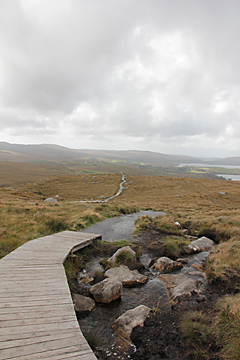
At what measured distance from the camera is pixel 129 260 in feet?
40.2

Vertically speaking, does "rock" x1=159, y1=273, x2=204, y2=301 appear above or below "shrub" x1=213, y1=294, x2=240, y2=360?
below

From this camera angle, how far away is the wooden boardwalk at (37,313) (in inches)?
178

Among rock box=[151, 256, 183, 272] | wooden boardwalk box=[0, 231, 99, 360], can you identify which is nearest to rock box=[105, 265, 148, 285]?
rock box=[151, 256, 183, 272]

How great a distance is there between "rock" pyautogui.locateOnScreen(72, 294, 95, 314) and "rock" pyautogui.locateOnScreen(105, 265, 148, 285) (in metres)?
2.18

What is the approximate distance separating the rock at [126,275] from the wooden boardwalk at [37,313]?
10.1ft

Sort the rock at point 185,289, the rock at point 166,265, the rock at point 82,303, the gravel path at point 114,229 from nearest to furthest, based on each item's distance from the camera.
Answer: the rock at point 82,303, the rock at point 185,289, the rock at point 166,265, the gravel path at point 114,229

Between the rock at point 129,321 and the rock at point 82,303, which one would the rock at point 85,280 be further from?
the rock at point 129,321

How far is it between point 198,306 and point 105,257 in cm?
727

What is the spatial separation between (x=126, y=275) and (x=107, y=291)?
2.13 meters

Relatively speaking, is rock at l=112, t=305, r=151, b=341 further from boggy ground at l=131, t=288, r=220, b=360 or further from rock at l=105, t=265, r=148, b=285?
rock at l=105, t=265, r=148, b=285

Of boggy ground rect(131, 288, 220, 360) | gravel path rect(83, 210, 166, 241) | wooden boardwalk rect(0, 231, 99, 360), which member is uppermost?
wooden boardwalk rect(0, 231, 99, 360)

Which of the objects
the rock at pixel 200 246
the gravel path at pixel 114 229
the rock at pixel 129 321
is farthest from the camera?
the gravel path at pixel 114 229

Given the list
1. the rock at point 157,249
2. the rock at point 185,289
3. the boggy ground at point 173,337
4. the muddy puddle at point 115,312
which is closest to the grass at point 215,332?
the boggy ground at point 173,337

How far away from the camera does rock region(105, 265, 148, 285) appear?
10.1 metres
